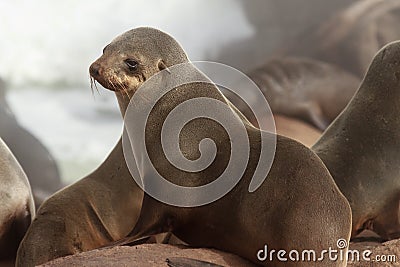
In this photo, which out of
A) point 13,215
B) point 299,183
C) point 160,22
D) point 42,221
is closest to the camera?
point 299,183

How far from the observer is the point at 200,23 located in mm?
3660

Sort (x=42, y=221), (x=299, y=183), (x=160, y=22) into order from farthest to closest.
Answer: (x=160, y=22) → (x=42, y=221) → (x=299, y=183)

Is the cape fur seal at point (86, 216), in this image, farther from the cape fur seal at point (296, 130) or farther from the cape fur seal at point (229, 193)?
the cape fur seal at point (296, 130)

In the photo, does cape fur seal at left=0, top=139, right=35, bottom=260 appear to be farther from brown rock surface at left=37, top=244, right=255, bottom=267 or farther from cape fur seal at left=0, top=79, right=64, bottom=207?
cape fur seal at left=0, top=79, right=64, bottom=207

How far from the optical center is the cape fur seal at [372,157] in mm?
1269

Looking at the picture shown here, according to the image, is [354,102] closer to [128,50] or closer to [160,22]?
[128,50]

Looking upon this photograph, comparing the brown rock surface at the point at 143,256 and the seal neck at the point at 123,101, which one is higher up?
the seal neck at the point at 123,101

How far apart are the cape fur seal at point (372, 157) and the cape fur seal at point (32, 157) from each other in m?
1.59

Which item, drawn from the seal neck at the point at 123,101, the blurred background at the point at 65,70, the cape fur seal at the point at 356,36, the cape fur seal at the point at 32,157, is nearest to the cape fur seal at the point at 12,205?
the seal neck at the point at 123,101

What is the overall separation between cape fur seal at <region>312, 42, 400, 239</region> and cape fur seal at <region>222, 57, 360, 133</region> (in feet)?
6.27

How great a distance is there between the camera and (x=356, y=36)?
3670 mm

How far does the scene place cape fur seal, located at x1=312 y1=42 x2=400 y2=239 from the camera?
49.9 inches

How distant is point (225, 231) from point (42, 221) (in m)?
Result: 0.34

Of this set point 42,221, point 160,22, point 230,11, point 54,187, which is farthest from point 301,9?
point 42,221
